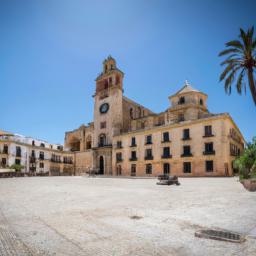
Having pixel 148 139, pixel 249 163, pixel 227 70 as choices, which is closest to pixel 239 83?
pixel 227 70

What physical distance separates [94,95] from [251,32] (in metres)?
38.8

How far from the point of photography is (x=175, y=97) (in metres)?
39.2

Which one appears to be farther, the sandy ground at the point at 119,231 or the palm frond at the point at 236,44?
the palm frond at the point at 236,44

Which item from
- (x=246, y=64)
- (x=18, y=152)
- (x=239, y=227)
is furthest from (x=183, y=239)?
(x=18, y=152)

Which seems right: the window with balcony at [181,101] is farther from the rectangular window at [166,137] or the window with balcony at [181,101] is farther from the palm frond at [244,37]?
the palm frond at [244,37]

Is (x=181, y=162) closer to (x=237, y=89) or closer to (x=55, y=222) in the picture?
(x=237, y=89)

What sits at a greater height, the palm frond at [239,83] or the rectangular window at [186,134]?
the palm frond at [239,83]

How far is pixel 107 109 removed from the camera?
4694cm

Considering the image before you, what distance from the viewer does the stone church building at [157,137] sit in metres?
30.1

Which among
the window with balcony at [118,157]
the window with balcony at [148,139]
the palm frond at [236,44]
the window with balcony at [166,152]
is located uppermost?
the palm frond at [236,44]

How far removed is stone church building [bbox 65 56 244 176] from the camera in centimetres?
3008

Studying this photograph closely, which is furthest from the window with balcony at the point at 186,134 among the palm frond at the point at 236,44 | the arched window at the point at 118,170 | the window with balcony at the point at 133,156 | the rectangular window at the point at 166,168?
the palm frond at the point at 236,44

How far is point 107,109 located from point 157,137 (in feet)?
50.8

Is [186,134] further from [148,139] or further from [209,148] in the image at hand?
[148,139]
